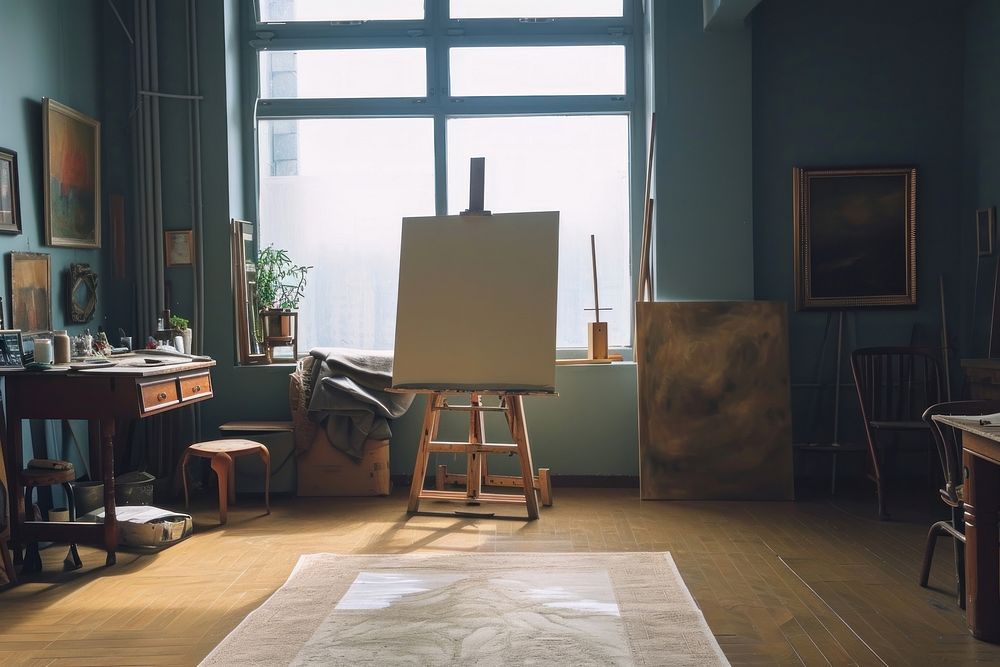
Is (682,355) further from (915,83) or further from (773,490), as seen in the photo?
(915,83)

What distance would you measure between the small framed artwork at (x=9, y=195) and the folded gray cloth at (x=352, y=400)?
1791 millimetres

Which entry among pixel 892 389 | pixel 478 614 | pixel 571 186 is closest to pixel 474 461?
pixel 478 614

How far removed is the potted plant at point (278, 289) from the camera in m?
5.81

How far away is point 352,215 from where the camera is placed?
6.15 metres

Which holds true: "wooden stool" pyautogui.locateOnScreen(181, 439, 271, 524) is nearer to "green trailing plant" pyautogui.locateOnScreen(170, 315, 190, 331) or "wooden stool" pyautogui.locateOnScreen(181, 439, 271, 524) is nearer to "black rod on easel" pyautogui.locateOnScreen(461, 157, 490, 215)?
"green trailing plant" pyautogui.locateOnScreen(170, 315, 190, 331)

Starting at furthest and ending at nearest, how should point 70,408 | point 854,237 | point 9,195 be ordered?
point 854,237 < point 9,195 < point 70,408

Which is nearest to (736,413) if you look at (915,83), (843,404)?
(843,404)

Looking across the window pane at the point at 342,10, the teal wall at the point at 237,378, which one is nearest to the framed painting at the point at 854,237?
the teal wall at the point at 237,378

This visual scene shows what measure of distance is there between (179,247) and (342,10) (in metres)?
1.86

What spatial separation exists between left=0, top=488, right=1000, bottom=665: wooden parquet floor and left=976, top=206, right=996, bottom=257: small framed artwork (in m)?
1.64

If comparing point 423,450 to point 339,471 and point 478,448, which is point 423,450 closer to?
point 478,448

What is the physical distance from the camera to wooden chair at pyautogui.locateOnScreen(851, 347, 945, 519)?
16.7 feet

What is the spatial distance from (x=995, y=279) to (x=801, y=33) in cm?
186

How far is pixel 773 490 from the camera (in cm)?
538
